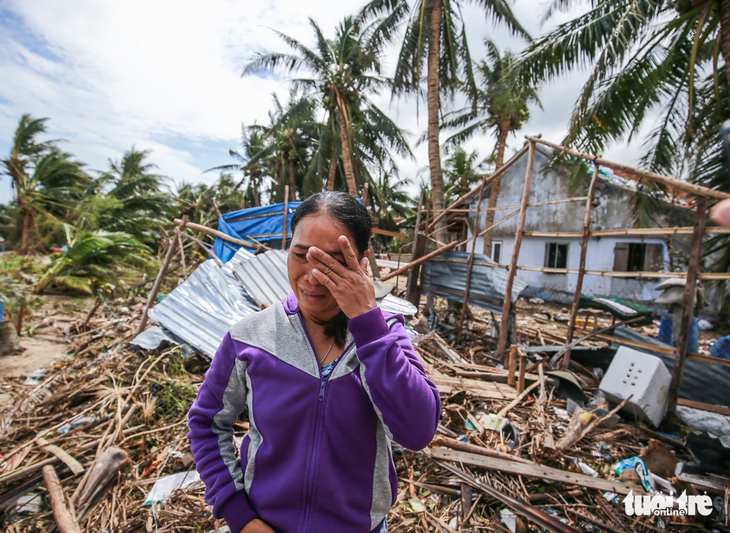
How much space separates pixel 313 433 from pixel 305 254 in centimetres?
57

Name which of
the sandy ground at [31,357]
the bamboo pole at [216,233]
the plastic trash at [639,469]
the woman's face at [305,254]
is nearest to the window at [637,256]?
the plastic trash at [639,469]

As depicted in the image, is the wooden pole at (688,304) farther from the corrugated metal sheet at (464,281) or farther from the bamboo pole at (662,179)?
the corrugated metal sheet at (464,281)

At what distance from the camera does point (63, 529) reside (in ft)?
7.12

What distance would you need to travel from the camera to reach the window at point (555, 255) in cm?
1289

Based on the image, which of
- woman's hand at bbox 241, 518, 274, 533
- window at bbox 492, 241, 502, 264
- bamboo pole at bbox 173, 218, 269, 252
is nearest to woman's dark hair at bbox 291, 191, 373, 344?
woman's hand at bbox 241, 518, 274, 533

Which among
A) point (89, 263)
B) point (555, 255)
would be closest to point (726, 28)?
point (555, 255)

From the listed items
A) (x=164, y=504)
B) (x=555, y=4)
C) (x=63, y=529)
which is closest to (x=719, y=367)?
(x=164, y=504)

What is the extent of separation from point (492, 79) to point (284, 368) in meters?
16.4

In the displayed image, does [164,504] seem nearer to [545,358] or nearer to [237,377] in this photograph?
[237,377]

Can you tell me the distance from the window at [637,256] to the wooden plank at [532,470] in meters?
10.7

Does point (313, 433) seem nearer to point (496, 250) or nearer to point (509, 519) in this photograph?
point (509, 519)

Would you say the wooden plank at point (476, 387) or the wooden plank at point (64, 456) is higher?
the wooden plank at point (476, 387)

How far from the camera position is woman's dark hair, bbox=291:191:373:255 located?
1090 millimetres

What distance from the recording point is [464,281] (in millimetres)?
6777
